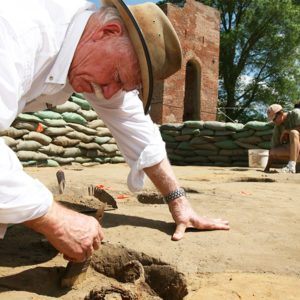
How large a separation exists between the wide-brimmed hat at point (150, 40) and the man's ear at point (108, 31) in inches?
1.3

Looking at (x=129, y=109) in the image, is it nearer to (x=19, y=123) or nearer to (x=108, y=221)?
(x=108, y=221)

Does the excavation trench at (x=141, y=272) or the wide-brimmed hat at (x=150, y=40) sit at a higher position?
the wide-brimmed hat at (x=150, y=40)

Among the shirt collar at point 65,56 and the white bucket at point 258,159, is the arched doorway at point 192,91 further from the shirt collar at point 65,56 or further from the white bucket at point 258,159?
the shirt collar at point 65,56

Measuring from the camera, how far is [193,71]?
12492 millimetres

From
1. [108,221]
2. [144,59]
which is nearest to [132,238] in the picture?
[108,221]

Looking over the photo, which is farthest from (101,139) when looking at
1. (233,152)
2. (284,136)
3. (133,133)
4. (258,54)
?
(258,54)

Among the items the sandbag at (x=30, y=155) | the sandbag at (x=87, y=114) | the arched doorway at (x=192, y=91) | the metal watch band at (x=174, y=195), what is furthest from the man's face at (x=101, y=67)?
the arched doorway at (x=192, y=91)

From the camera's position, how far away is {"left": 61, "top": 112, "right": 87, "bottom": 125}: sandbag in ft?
20.9

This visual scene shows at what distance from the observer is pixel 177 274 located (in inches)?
51.7

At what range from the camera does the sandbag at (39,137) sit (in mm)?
5703

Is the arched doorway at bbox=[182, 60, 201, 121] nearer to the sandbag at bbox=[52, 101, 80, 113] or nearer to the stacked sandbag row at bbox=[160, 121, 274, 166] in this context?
the stacked sandbag row at bbox=[160, 121, 274, 166]

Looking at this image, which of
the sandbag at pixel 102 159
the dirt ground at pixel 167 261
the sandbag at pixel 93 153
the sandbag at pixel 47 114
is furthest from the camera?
the sandbag at pixel 102 159

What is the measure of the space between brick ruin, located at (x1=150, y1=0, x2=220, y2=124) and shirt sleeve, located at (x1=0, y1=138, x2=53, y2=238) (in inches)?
369

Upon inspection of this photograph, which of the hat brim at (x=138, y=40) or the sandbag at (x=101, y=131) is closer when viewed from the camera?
the hat brim at (x=138, y=40)
